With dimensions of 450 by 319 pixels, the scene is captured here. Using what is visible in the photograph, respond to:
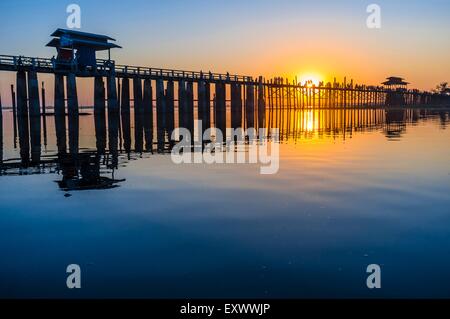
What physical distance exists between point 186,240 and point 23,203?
5.12 meters

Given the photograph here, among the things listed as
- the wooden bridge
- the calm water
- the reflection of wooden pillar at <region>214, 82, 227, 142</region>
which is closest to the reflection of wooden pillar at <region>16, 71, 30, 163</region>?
the wooden bridge

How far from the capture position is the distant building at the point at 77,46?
36.9m

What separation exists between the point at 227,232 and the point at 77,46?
34554 mm

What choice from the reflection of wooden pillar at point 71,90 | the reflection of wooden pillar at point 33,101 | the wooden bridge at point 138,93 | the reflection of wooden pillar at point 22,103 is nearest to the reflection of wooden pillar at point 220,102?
the wooden bridge at point 138,93

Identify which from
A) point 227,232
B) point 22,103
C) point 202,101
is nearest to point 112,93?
point 22,103

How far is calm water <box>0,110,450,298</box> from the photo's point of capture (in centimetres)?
586

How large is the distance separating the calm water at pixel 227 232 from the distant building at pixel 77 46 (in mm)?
24974

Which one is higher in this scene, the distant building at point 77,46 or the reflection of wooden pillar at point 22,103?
the distant building at point 77,46

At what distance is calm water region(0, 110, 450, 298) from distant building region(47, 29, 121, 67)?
24974 millimetres

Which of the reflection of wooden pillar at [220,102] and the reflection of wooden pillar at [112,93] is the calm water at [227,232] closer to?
the reflection of wooden pillar at [112,93]

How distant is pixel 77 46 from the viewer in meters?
38.0

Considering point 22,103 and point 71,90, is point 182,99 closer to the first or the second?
point 71,90

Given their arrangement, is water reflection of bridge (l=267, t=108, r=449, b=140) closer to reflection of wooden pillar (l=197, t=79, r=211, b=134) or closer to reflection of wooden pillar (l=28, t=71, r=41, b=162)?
reflection of wooden pillar (l=197, t=79, r=211, b=134)

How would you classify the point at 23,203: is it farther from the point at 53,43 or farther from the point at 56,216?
the point at 53,43
